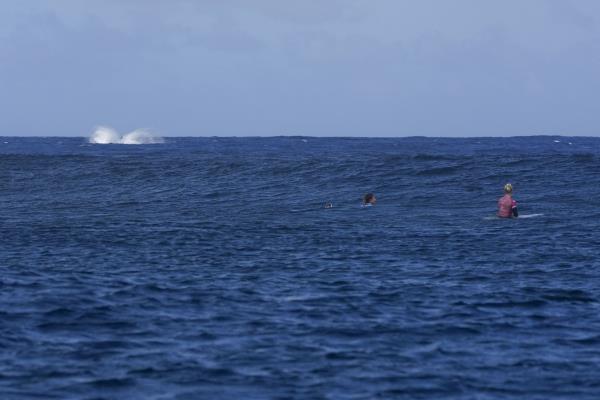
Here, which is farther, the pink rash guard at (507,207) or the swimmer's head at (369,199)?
the swimmer's head at (369,199)

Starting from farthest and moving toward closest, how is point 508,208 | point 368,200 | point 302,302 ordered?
point 368,200 → point 508,208 → point 302,302

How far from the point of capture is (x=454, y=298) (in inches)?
680

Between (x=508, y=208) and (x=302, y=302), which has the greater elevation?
(x=508, y=208)

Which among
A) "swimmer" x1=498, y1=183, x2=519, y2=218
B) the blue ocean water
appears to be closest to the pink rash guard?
"swimmer" x1=498, y1=183, x2=519, y2=218

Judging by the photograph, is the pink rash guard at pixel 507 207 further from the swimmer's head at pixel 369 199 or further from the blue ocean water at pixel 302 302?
the swimmer's head at pixel 369 199

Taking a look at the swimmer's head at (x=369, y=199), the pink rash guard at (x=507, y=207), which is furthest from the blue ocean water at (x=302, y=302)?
the swimmer's head at (x=369, y=199)

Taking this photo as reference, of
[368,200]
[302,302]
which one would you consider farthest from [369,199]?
[302,302]

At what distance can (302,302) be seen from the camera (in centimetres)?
1683

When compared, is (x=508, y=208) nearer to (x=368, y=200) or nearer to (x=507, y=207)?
(x=507, y=207)

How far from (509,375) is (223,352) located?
3506 mm

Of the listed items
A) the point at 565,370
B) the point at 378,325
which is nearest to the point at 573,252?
the point at 378,325

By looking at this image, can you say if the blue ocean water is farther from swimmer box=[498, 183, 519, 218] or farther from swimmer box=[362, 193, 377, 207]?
swimmer box=[362, 193, 377, 207]

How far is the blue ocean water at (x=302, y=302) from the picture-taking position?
39.9 ft

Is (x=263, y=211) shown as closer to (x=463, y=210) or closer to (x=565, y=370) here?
(x=463, y=210)
